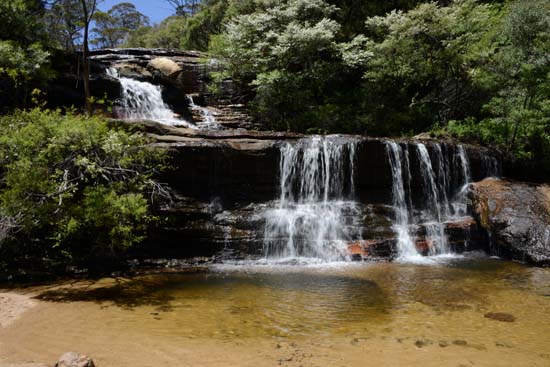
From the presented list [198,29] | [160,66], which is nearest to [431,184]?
[160,66]

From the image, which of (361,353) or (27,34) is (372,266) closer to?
(361,353)

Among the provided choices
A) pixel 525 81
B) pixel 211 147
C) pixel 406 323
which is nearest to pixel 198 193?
pixel 211 147

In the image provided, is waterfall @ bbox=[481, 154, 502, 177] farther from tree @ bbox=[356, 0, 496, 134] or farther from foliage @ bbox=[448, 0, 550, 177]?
tree @ bbox=[356, 0, 496, 134]

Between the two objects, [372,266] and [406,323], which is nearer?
[406,323]

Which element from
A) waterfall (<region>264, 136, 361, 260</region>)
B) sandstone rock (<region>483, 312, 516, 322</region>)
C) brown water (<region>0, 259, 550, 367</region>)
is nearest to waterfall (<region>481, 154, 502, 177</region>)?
waterfall (<region>264, 136, 361, 260</region>)

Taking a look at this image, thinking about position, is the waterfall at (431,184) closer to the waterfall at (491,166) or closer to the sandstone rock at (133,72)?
the waterfall at (491,166)

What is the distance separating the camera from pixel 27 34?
16.4 meters

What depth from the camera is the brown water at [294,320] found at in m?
5.05

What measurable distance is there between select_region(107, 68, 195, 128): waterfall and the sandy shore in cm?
1175

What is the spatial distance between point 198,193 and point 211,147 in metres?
1.48

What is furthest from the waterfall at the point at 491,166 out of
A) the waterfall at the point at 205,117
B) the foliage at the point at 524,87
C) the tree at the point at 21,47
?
the tree at the point at 21,47

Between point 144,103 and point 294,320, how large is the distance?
612 inches

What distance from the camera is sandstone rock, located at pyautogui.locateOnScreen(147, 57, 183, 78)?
21.5 m

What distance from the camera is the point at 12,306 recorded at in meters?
6.79
